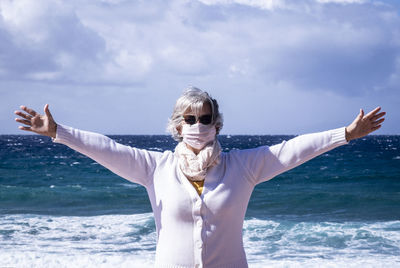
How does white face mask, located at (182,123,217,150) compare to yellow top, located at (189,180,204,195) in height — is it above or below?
above

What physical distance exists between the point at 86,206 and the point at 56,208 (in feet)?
3.32

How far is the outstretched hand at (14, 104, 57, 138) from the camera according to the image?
2451 millimetres

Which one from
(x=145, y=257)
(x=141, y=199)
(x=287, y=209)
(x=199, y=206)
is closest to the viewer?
(x=199, y=206)

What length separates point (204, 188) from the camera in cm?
245

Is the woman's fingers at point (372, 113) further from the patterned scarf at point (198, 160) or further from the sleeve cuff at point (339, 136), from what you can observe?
the patterned scarf at point (198, 160)

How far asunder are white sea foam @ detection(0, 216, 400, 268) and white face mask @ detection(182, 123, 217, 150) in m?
6.25

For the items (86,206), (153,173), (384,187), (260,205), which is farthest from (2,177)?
(153,173)

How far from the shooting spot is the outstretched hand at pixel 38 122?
2451mm

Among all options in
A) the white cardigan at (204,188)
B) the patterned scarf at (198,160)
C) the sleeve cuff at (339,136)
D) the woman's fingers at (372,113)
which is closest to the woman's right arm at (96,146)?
the white cardigan at (204,188)

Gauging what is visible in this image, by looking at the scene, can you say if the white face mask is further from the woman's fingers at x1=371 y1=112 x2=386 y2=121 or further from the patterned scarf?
the woman's fingers at x1=371 y1=112 x2=386 y2=121

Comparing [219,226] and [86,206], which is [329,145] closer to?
[219,226]

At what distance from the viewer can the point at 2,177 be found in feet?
85.9

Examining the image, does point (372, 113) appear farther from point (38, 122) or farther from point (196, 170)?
point (38, 122)

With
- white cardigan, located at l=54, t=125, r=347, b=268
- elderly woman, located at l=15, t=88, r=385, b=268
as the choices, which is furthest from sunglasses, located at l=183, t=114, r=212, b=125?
white cardigan, located at l=54, t=125, r=347, b=268
